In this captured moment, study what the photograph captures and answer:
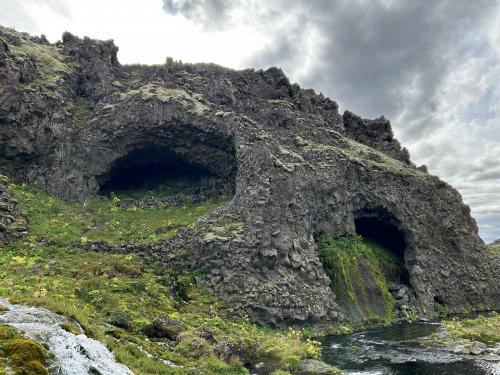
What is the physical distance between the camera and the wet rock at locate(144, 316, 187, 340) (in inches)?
1113

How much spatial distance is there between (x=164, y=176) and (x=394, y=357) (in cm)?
4778

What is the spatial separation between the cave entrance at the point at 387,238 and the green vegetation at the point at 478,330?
64.2ft

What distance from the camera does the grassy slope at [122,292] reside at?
23922mm

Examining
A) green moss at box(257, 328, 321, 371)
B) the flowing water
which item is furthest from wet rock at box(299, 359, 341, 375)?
the flowing water

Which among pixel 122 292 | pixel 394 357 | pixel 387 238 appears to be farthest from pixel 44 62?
pixel 394 357

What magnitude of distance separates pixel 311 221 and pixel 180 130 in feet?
81.4

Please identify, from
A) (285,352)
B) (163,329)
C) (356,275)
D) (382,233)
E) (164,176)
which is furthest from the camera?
(382,233)

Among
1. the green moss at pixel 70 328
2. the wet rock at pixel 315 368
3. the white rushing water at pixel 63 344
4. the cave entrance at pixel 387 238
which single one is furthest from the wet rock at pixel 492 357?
the cave entrance at pixel 387 238

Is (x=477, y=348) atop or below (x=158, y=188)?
below

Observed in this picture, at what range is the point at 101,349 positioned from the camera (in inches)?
751

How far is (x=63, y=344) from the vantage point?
55.1 ft

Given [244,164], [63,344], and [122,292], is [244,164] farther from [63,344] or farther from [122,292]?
[63,344]

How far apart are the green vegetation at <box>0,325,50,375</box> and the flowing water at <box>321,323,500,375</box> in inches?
856

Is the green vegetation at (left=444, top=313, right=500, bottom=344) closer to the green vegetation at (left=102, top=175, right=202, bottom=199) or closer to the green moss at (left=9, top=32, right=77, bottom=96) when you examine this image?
the green vegetation at (left=102, top=175, right=202, bottom=199)
